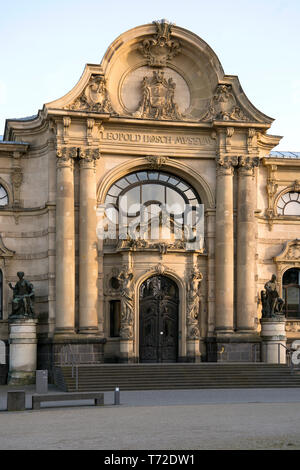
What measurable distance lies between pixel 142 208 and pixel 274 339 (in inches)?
320

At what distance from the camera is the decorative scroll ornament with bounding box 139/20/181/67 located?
3703cm

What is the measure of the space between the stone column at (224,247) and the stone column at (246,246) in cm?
39

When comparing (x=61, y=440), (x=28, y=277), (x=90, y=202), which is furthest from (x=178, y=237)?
(x=61, y=440)

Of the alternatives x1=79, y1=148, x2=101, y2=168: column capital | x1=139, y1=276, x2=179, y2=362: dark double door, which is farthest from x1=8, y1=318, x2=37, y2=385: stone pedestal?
x1=79, y1=148, x2=101, y2=168: column capital

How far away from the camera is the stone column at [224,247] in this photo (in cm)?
3669

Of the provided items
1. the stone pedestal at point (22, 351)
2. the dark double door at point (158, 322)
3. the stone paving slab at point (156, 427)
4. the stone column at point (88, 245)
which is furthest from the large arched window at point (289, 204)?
the stone paving slab at point (156, 427)

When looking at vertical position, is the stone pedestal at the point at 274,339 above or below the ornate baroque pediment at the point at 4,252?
below

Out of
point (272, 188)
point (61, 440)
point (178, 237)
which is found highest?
point (272, 188)

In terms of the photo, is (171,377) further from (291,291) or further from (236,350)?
(291,291)

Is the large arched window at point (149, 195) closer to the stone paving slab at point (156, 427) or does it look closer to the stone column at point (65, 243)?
the stone column at point (65, 243)

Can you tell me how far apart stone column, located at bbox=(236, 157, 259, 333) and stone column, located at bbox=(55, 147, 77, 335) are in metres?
7.33

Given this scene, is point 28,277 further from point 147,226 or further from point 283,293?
point 283,293

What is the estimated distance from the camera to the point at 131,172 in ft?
124

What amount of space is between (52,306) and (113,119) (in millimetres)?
8413
